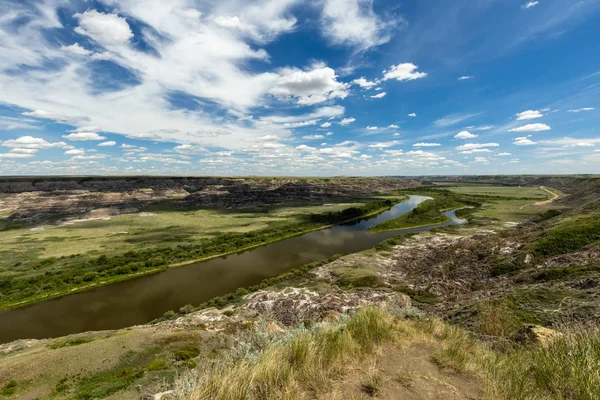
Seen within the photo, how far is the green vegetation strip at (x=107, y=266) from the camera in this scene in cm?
3087

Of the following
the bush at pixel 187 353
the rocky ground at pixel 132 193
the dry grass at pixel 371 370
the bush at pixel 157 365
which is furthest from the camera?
the rocky ground at pixel 132 193

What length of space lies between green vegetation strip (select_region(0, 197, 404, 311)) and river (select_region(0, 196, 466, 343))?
162 centimetres

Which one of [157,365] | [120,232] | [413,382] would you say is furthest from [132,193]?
[413,382]

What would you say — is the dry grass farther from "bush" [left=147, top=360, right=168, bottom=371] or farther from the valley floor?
"bush" [left=147, top=360, right=168, bottom=371]

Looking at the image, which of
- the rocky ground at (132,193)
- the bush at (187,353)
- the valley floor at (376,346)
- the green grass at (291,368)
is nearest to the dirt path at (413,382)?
the valley floor at (376,346)

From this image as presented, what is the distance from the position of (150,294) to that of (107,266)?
1276 centimetres

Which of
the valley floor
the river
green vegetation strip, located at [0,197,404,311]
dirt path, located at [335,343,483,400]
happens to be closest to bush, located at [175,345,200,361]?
the valley floor

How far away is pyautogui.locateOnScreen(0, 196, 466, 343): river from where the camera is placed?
990 inches

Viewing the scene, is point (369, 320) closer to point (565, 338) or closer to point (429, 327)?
point (429, 327)

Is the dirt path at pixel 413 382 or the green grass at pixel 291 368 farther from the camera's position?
the dirt path at pixel 413 382

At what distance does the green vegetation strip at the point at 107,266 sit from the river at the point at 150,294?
5.31 feet

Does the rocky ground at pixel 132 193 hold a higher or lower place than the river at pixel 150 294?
higher

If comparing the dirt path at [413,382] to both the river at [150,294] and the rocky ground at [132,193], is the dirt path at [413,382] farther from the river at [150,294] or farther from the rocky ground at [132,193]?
the rocky ground at [132,193]

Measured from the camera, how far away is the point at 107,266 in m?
38.4
